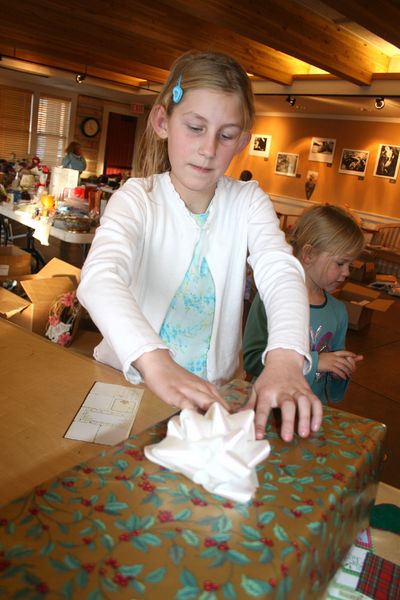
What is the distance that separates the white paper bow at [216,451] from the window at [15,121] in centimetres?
1345

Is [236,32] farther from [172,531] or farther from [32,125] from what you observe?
[32,125]

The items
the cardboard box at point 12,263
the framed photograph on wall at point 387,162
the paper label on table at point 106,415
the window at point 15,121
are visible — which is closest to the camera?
the paper label on table at point 106,415

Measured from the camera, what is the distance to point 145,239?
3.74 ft

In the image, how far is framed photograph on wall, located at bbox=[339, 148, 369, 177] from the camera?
9.98 metres

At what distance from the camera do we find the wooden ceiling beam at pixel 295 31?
4.35 m

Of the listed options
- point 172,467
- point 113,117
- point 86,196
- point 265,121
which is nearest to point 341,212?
point 172,467

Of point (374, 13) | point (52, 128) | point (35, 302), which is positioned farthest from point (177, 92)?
point (52, 128)

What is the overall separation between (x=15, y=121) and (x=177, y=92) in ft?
42.9

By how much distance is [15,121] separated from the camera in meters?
12.6

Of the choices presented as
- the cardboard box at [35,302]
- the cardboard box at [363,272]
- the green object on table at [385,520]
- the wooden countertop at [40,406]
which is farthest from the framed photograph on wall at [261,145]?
the green object on table at [385,520]

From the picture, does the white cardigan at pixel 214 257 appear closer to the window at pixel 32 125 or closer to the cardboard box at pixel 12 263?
the cardboard box at pixel 12 263

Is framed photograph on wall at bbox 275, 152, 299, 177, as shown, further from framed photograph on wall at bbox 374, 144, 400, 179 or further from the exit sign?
the exit sign

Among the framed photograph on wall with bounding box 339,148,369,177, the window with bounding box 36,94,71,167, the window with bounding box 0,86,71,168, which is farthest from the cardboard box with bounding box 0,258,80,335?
the window with bounding box 36,94,71,167

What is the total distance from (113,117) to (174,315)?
1476cm
